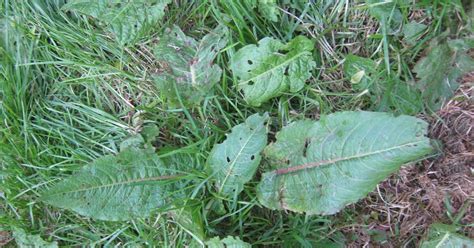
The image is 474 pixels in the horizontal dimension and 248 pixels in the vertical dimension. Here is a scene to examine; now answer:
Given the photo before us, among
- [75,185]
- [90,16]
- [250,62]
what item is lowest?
[75,185]

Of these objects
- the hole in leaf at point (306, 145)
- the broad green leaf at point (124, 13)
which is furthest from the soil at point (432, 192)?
the broad green leaf at point (124, 13)

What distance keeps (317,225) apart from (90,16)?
122cm

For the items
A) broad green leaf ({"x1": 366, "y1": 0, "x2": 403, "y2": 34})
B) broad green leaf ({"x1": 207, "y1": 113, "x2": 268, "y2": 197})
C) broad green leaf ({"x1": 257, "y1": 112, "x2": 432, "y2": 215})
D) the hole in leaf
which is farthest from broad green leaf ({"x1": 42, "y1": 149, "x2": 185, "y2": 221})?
broad green leaf ({"x1": 366, "y1": 0, "x2": 403, "y2": 34})

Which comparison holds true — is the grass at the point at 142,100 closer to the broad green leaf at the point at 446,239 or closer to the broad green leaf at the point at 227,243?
the broad green leaf at the point at 227,243

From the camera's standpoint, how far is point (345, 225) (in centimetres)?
201

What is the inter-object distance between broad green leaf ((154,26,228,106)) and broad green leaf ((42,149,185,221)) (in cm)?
26

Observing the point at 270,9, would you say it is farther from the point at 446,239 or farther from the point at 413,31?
the point at 446,239

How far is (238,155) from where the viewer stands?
1.99m

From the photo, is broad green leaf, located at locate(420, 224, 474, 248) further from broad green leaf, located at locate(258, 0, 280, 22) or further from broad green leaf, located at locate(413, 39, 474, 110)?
broad green leaf, located at locate(258, 0, 280, 22)

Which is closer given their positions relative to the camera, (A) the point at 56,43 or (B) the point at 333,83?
(B) the point at 333,83

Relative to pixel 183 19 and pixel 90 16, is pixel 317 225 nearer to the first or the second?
pixel 183 19

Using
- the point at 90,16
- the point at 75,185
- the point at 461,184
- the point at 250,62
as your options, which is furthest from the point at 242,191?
the point at 90,16

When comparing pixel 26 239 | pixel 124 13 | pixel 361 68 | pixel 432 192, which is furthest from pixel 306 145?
pixel 26 239

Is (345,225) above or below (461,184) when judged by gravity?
below
